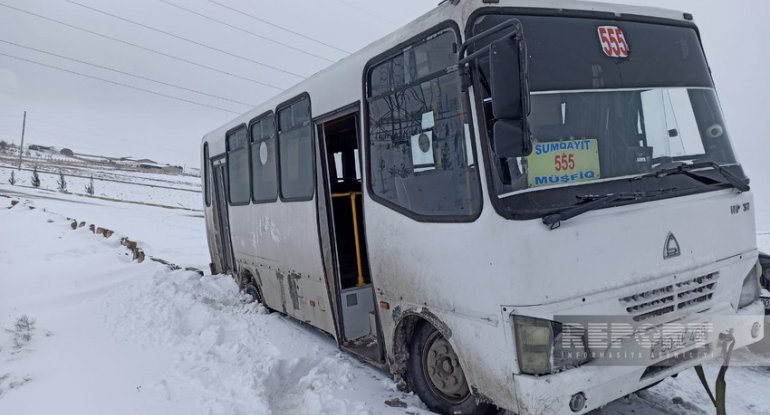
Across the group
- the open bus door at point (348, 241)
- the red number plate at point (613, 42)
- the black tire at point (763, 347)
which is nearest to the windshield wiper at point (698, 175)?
the red number plate at point (613, 42)

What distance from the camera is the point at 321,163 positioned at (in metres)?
5.46

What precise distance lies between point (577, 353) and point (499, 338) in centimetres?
48

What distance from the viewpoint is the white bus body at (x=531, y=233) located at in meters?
3.19

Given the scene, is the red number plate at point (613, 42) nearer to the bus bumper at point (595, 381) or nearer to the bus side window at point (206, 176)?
the bus bumper at point (595, 381)

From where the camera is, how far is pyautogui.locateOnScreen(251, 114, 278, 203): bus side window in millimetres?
6789

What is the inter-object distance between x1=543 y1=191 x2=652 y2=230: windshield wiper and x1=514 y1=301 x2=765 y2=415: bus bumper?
0.92m

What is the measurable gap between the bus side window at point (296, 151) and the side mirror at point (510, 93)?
2.98 m

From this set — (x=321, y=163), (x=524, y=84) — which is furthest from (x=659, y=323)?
(x=321, y=163)

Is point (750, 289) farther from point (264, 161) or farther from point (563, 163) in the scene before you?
point (264, 161)

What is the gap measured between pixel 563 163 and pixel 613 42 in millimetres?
1066

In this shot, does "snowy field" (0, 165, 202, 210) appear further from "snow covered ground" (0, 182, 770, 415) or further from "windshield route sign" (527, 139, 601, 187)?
"windshield route sign" (527, 139, 601, 187)

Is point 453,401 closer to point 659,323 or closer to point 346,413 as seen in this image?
point 346,413


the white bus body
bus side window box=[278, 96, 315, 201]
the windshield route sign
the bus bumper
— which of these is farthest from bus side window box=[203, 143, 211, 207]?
the bus bumper

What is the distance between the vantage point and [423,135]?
3.99m
